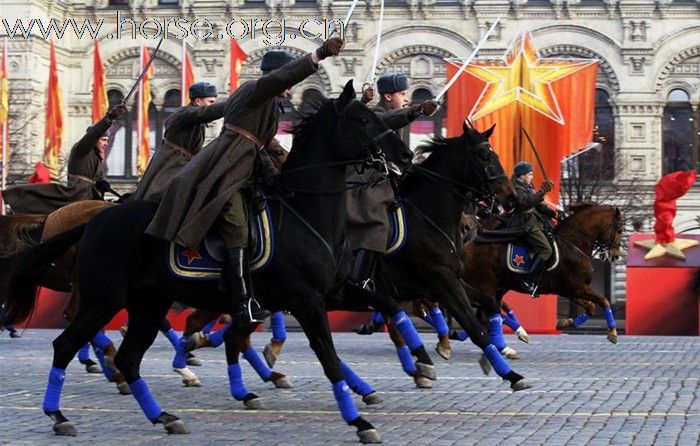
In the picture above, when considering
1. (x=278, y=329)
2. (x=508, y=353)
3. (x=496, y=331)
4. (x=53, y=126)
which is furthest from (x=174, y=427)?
(x=53, y=126)

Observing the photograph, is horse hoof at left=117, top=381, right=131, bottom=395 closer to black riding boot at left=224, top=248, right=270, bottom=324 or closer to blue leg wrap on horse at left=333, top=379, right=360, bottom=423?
black riding boot at left=224, top=248, right=270, bottom=324

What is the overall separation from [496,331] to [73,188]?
421cm

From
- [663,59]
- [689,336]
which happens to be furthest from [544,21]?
[689,336]

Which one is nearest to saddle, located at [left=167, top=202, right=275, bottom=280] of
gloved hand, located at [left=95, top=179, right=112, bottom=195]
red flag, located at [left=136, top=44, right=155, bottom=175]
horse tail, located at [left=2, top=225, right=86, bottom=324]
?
horse tail, located at [left=2, top=225, right=86, bottom=324]

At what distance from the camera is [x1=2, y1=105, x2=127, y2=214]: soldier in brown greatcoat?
15.7 meters

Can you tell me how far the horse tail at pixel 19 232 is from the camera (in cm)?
1595

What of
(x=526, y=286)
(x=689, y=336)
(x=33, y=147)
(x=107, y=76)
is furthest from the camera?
(x=107, y=76)

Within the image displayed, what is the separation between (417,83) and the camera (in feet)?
183

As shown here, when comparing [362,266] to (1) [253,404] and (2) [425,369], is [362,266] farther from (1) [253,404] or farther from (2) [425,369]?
(1) [253,404]

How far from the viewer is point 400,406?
12.2 meters

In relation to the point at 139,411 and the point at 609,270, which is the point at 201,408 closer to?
the point at 139,411

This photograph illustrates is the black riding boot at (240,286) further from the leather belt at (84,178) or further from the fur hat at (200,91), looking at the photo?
the leather belt at (84,178)

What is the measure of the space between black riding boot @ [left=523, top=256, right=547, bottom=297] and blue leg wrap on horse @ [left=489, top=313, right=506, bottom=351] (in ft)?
9.40

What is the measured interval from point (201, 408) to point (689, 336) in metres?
15.8
